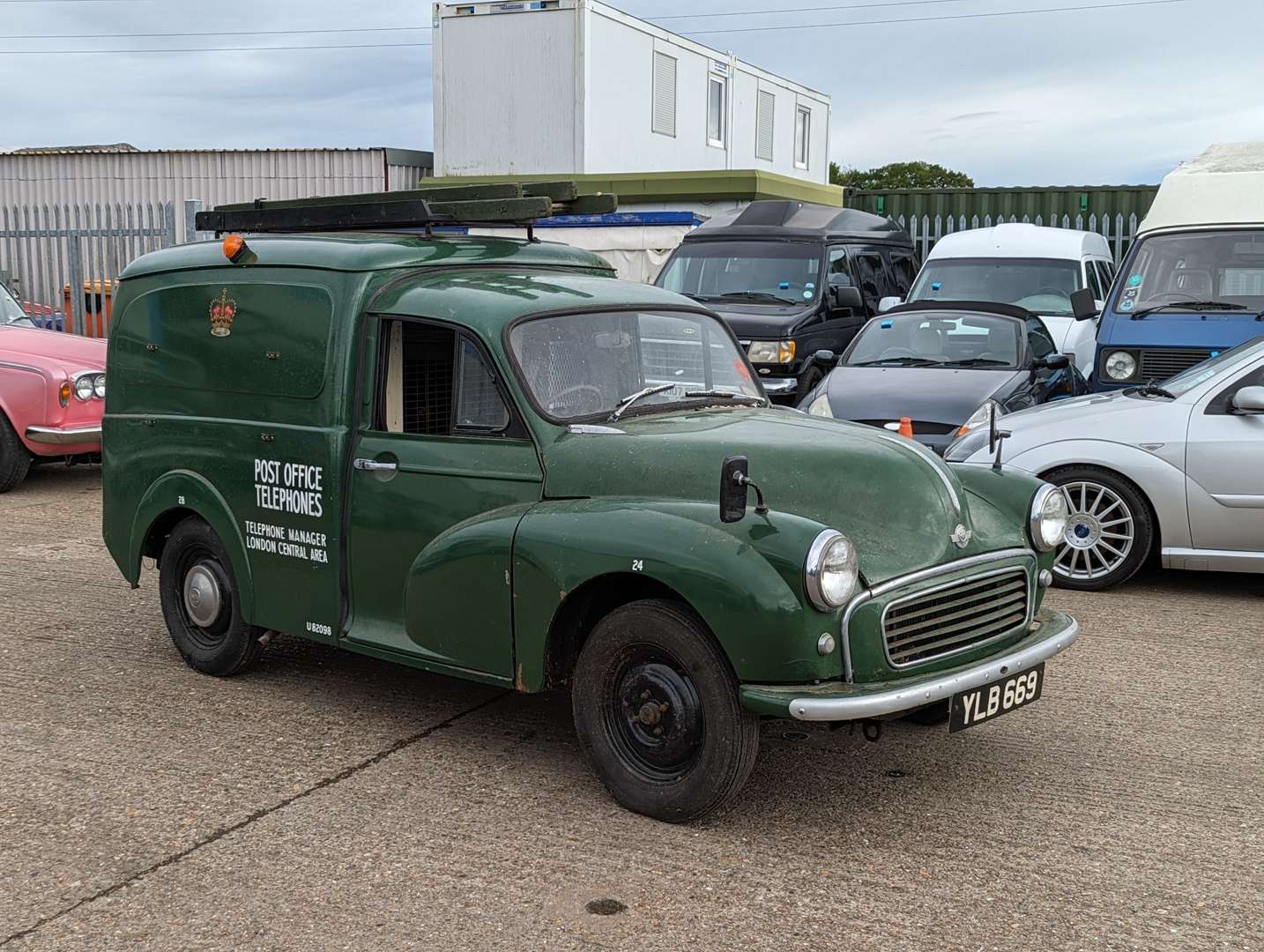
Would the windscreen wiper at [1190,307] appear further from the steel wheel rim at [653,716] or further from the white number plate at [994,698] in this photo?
the steel wheel rim at [653,716]

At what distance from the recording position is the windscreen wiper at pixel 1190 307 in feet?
33.3

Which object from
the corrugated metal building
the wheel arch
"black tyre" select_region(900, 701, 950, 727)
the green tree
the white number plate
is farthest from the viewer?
the green tree

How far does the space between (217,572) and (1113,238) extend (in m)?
16.9

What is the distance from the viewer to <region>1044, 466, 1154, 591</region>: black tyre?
7875 millimetres

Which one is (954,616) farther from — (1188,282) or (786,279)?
(786,279)

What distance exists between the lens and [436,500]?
5199mm

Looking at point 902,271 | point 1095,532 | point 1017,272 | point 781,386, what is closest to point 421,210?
point 1095,532

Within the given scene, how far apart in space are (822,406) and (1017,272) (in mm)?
4833

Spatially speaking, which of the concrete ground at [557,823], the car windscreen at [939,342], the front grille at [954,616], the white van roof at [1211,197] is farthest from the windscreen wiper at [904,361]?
the front grille at [954,616]

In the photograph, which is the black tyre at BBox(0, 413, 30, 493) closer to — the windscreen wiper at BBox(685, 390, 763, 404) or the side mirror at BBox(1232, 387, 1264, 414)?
the windscreen wiper at BBox(685, 390, 763, 404)

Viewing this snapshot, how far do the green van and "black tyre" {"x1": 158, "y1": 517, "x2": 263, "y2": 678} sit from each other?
2 cm

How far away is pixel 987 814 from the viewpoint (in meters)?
4.67

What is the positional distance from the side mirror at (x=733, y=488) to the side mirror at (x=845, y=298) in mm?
9162

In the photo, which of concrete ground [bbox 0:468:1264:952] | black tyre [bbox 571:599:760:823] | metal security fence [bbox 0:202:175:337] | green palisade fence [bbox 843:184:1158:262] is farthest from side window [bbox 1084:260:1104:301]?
black tyre [bbox 571:599:760:823]
